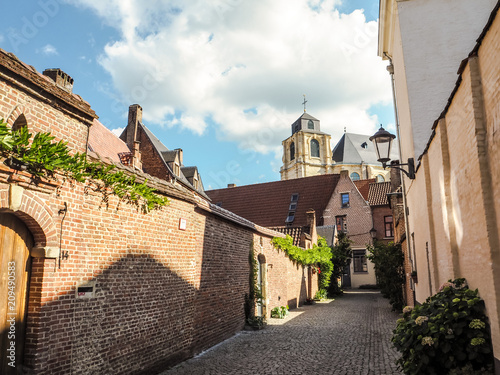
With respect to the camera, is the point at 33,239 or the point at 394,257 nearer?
the point at 33,239

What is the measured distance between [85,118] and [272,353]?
644 cm

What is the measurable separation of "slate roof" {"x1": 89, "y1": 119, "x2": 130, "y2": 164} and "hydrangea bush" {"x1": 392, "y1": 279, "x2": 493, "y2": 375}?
16.2 meters

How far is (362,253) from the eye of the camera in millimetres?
34281

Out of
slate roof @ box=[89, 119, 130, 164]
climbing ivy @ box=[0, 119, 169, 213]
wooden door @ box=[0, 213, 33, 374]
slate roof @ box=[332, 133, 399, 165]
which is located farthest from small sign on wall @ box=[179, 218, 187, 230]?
slate roof @ box=[332, 133, 399, 165]

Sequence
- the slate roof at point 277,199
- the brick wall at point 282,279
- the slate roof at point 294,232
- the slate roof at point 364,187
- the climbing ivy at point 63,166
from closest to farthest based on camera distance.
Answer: the climbing ivy at point 63,166 < the brick wall at point 282,279 < the slate roof at point 294,232 < the slate roof at point 277,199 < the slate roof at point 364,187

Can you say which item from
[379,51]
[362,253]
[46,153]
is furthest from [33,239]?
[362,253]

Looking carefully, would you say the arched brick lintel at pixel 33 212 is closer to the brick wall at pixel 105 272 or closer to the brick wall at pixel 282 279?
the brick wall at pixel 105 272

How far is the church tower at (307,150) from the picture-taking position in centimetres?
6812

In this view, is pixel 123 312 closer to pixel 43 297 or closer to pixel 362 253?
pixel 43 297

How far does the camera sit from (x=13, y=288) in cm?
477

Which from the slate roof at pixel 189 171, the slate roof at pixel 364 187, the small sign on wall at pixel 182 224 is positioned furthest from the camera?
the slate roof at pixel 364 187

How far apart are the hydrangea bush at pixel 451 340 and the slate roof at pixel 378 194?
31573mm

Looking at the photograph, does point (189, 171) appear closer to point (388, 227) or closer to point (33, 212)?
point (388, 227)

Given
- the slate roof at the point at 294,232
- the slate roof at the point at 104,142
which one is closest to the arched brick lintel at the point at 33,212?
the slate roof at the point at 104,142
